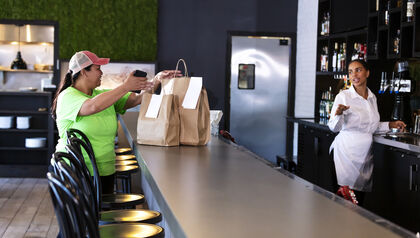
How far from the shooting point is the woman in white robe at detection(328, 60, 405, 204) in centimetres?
516

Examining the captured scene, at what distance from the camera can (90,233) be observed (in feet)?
7.01

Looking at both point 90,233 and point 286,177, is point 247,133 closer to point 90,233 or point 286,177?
point 286,177

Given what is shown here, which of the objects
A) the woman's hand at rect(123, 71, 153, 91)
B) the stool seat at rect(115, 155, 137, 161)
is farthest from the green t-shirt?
the stool seat at rect(115, 155, 137, 161)

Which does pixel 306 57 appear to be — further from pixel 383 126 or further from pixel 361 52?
pixel 383 126

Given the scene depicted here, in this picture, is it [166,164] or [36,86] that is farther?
[36,86]

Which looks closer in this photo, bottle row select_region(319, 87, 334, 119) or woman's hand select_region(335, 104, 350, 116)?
woman's hand select_region(335, 104, 350, 116)

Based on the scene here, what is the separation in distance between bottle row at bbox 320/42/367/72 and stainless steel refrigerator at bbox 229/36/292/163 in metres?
2.30

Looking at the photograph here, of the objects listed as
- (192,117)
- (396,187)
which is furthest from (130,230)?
(396,187)

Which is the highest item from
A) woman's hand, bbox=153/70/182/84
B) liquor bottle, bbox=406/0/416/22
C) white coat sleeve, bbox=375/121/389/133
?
liquor bottle, bbox=406/0/416/22

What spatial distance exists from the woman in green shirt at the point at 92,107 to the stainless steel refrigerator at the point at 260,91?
5.99 m

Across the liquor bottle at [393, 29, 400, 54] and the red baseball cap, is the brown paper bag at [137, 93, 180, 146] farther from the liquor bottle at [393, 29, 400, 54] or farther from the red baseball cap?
the liquor bottle at [393, 29, 400, 54]

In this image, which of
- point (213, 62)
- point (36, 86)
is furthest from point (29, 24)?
point (213, 62)

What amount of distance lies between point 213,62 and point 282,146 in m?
1.79

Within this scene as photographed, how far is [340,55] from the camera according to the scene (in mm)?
7152
